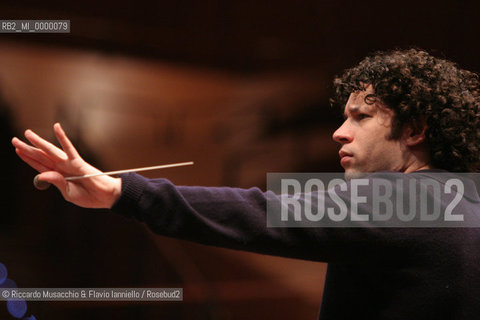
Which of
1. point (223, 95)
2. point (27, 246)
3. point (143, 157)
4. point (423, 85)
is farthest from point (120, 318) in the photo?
point (423, 85)

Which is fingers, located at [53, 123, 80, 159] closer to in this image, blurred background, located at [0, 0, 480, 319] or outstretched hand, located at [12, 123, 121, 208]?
outstretched hand, located at [12, 123, 121, 208]

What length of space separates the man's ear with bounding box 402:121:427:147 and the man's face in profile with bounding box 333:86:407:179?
2cm

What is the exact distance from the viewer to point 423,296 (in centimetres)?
75

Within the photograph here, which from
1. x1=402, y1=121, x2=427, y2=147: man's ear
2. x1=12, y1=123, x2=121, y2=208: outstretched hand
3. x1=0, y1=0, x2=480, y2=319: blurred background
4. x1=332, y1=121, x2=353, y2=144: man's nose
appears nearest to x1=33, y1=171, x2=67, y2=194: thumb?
x1=12, y1=123, x2=121, y2=208: outstretched hand

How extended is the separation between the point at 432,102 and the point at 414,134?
0.25 ft

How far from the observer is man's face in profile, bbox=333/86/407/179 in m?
0.89

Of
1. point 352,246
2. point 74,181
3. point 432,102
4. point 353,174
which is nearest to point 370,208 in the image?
point 352,246

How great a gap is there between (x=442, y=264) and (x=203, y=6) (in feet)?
4.26

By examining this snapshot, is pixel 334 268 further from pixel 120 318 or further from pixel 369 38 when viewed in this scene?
pixel 369 38

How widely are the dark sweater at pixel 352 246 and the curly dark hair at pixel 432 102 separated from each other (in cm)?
13

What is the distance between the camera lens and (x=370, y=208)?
721 mm

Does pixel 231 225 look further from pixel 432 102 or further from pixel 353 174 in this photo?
pixel 432 102

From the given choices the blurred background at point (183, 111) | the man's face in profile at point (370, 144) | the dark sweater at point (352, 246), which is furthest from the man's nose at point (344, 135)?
the blurred background at point (183, 111)

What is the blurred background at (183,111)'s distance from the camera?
5.26 feet
